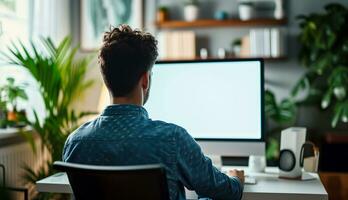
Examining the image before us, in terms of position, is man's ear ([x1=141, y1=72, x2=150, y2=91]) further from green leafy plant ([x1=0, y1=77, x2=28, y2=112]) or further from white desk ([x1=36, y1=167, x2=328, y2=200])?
green leafy plant ([x1=0, y1=77, x2=28, y2=112])

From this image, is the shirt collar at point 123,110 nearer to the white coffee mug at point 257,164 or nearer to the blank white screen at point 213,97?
the blank white screen at point 213,97

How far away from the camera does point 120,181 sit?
1.07 meters

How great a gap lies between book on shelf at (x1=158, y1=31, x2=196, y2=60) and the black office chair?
301 centimetres

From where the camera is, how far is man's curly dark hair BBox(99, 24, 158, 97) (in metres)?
1.23

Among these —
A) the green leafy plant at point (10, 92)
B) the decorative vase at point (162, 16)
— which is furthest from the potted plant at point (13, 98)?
the decorative vase at point (162, 16)

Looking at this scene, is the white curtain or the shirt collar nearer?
the shirt collar

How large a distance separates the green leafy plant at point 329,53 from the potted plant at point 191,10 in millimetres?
881

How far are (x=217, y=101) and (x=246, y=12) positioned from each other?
2.35 metres

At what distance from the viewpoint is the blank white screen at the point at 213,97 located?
1832 mm

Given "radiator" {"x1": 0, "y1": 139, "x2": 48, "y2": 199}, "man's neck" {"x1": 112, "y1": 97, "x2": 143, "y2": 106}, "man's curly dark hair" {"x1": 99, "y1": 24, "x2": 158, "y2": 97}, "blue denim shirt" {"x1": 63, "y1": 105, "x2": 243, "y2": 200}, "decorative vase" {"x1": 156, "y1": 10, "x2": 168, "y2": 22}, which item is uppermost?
"decorative vase" {"x1": 156, "y1": 10, "x2": 168, "y2": 22}

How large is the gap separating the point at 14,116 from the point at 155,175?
7.40 feet

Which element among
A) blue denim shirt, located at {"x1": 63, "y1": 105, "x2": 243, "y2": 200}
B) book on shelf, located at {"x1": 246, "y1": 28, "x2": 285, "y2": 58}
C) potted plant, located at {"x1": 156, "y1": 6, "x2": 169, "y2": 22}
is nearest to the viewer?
blue denim shirt, located at {"x1": 63, "y1": 105, "x2": 243, "y2": 200}

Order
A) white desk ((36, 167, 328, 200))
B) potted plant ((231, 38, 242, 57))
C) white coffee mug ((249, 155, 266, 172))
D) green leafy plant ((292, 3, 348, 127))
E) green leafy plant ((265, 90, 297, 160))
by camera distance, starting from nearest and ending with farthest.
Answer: white desk ((36, 167, 328, 200)), white coffee mug ((249, 155, 266, 172)), green leafy plant ((292, 3, 348, 127)), green leafy plant ((265, 90, 297, 160)), potted plant ((231, 38, 242, 57))

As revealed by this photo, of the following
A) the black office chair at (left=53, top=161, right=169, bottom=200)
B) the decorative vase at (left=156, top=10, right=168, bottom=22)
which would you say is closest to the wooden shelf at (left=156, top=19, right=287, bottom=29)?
the decorative vase at (left=156, top=10, right=168, bottom=22)
